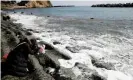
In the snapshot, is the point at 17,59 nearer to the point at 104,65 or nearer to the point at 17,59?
the point at 17,59

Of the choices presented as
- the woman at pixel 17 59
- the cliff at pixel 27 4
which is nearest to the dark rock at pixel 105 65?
the woman at pixel 17 59

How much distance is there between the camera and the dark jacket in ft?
23.7

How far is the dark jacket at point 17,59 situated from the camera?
721 centimetres

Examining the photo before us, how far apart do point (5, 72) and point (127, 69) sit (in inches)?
237

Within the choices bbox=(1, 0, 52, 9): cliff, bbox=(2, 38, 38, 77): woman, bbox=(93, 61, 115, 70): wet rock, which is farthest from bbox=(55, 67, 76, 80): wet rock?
bbox=(1, 0, 52, 9): cliff

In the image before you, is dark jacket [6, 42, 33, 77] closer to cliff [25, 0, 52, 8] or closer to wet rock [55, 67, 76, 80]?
wet rock [55, 67, 76, 80]

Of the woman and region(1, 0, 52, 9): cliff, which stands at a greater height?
the woman

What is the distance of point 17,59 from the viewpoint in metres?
7.34

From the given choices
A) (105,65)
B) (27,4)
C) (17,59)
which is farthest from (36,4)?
(17,59)

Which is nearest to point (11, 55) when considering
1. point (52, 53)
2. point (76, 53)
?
point (52, 53)

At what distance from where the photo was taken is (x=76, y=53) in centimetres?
1334

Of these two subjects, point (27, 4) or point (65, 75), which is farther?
point (27, 4)

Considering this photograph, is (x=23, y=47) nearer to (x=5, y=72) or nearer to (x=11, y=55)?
(x=11, y=55)

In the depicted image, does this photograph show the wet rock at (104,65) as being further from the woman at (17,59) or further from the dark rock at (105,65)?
the woman at (17,59)
